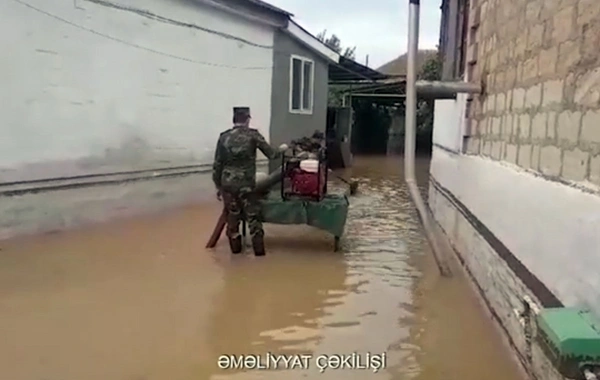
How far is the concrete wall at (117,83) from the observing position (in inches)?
347

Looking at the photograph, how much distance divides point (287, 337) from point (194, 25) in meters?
8.49

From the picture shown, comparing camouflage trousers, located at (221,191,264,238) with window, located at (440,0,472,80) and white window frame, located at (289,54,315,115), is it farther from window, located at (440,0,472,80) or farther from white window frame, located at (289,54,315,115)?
white window frame, located at (289,54,315,115)

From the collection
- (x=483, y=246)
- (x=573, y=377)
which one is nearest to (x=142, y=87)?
(x=483, y=246)

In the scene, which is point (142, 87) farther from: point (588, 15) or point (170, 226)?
point (588, 15)

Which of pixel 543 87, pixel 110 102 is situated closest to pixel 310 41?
pixel 110 102

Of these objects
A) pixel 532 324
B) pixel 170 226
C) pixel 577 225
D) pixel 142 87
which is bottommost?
pixel 170 226

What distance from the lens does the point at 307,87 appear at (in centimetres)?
1842

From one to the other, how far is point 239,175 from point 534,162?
4076 millimetres

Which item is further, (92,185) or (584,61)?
(92,185)

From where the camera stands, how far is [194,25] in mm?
12805

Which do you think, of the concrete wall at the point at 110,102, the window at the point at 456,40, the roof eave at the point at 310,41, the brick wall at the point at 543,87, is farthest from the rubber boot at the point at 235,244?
the roof eave at the point at 310,41

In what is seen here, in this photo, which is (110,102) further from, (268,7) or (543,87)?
(543,87)

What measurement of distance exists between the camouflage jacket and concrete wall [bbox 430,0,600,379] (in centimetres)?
250

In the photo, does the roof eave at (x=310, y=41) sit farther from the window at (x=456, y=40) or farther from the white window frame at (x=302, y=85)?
the window at (x=456, y=40)
